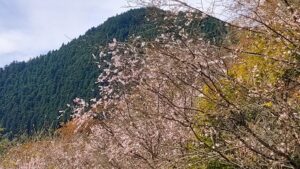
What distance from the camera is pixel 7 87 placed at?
329 feet

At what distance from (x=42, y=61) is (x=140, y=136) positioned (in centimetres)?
9427

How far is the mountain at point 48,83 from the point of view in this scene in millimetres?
71188

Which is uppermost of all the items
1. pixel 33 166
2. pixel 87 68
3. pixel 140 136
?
pixel 87 68

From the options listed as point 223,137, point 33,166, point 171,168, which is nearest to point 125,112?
point 171,168

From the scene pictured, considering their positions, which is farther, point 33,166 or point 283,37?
point 33,166

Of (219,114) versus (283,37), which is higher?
(283,37)

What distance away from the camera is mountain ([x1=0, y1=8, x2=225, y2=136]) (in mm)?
71188

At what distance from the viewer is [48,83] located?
286 ft

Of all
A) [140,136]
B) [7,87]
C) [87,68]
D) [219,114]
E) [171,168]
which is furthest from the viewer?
[7,87]

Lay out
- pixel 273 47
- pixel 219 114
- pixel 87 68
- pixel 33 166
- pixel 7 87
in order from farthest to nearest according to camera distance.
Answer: pixel 7 87 < pixel 87 68 < pixel 33 166 < pixel 273 47 < pixel 219 114

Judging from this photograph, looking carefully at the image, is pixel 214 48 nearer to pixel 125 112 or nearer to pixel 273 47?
pixel 273 47

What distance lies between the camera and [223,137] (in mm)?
6219

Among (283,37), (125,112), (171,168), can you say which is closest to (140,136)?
(125,112)

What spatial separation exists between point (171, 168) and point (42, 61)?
9585cm
